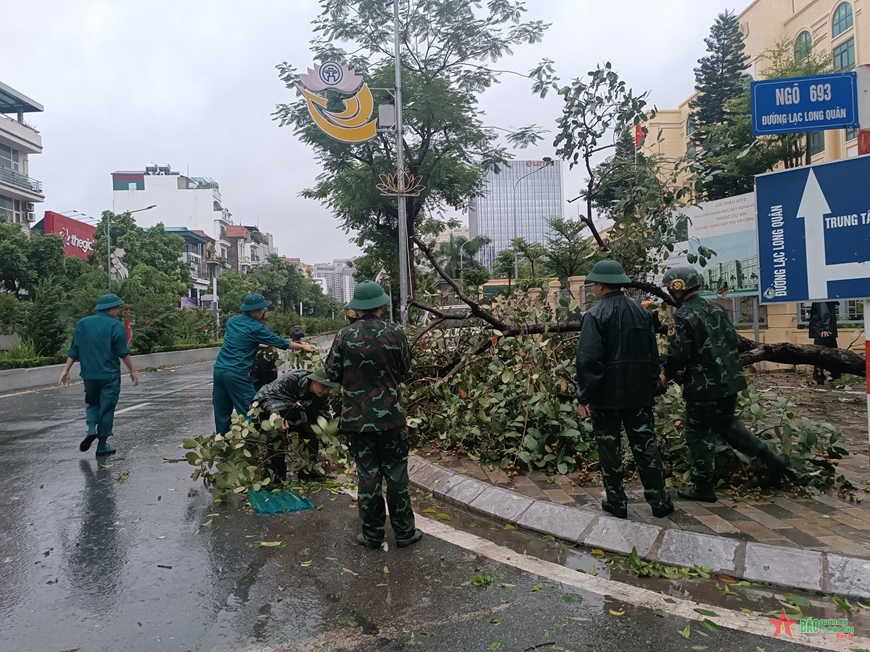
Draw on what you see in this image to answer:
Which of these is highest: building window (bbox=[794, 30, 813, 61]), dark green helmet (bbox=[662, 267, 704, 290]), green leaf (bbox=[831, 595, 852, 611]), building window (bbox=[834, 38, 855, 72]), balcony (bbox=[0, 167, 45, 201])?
building window (bbox=[794, 30, 813, 61])

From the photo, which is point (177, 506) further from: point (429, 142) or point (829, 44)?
point (829, 44)

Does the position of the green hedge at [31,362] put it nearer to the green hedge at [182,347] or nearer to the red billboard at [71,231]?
the green hedge at [182,347]

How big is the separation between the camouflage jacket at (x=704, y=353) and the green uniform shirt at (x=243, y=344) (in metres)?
3.40

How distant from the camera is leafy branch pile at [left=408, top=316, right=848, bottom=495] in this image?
4.73m

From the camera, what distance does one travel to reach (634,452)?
4121 millimetres

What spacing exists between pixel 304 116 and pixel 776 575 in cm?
1890

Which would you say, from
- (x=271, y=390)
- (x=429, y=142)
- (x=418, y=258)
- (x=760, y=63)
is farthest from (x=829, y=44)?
(x=271, y=390)

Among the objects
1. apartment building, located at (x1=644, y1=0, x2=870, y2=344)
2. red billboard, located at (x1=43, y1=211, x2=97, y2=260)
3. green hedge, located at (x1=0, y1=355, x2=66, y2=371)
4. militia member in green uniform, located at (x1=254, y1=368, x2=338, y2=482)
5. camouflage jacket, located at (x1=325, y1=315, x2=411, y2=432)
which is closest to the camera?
camouflage jacket, located at (x1=325, y1=315, x2=411, y2=432)

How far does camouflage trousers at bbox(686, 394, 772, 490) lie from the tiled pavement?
0.86ft

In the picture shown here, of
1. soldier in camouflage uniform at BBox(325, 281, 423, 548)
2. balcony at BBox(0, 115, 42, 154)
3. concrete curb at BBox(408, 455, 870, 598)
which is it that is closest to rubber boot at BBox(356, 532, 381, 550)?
soldier in camouflage uniform at BBox(325, 281, 423, 548)

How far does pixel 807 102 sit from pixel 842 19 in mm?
37225

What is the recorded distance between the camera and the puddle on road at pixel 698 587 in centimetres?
302

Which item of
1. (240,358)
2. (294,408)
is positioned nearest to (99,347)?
(240,358)

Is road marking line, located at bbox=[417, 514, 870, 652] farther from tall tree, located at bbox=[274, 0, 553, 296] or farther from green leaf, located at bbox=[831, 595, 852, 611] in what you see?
tall tree, located at bbox=[274, 0, 553, 296]
